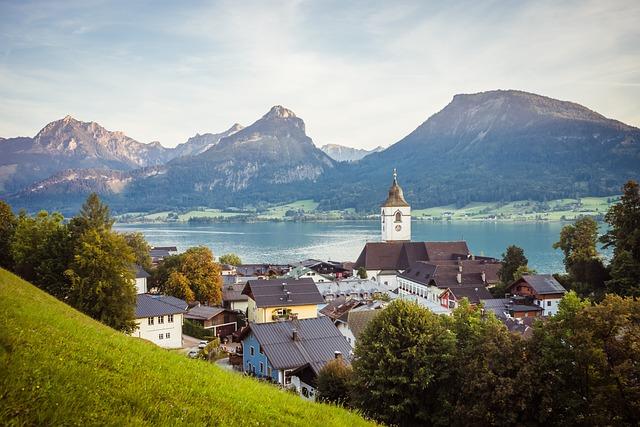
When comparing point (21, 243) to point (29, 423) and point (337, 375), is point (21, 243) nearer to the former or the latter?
point (337, 375)

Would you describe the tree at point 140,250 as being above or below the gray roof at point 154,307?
above

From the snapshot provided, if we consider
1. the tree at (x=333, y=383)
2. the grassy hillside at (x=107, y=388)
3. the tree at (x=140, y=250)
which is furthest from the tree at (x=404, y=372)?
the tree at (x=140, y=250)

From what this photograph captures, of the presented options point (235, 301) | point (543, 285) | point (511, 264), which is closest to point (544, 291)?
point (543, 285)

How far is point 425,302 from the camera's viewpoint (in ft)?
165

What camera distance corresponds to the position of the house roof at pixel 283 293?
138ft

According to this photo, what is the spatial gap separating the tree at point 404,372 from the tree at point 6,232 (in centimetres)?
2973

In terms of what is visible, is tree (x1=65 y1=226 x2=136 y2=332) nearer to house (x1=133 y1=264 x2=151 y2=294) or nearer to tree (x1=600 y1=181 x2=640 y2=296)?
house (x1=133 y1=264 x2=151 y2=294)

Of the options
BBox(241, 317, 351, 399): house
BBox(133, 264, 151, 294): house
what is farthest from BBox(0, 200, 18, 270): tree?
BBox(241, 317, 351, 399): house

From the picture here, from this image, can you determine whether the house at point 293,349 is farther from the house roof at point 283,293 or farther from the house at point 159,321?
the house roof at point 283,293

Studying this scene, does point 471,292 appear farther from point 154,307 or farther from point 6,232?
point 6,232

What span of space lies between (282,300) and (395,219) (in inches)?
1903

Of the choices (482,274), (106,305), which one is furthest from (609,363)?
(482,274)

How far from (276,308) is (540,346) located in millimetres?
27264

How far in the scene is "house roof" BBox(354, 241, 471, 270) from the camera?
74000 mm
